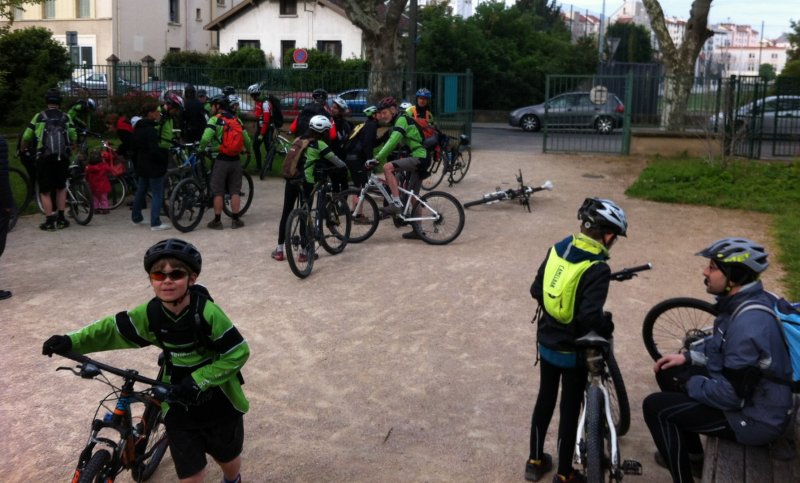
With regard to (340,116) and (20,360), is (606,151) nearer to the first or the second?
(340,116)

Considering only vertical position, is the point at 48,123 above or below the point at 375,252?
above

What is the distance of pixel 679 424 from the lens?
13.1ft

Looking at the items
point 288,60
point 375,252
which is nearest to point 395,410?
point 375,252

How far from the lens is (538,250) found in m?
10.2

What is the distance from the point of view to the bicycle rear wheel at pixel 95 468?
353 centimetres

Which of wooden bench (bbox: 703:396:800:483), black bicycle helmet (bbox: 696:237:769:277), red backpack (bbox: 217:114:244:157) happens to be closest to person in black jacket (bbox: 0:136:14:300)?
red backpack (bbox: 217:114:244:157)

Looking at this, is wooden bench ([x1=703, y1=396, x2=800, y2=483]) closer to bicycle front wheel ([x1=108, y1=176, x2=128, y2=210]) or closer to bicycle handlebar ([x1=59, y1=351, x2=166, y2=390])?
bicycle handlebar ([x1=59, y1=351, x2=166, y2=390])

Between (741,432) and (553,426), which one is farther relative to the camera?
(553,426)

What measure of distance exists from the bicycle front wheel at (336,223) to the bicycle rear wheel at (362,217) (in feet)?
1.39

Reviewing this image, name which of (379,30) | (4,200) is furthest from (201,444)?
(379,30)

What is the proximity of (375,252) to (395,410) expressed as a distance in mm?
4664

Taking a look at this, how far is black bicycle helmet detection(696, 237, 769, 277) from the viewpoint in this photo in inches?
155

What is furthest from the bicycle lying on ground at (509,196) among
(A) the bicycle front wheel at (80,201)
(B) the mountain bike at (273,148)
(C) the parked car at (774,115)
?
(C) the parked car at (774,115)

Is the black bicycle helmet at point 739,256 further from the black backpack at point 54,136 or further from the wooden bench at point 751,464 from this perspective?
the black backpack at point 54,136
